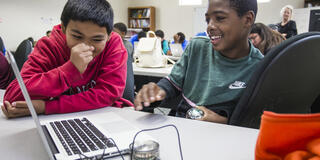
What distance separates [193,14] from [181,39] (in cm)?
221

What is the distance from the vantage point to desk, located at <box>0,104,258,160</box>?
22.8 inches

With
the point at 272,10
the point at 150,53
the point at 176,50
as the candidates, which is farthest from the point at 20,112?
the point at 272,10

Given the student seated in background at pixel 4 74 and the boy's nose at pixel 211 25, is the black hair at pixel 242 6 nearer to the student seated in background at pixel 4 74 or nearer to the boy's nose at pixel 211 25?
the boy's nose at pixel 211 25

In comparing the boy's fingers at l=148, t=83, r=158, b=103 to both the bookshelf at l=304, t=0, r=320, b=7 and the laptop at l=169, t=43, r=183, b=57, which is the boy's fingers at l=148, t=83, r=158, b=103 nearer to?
the laptop at l=169, t=43, r=183, b=57

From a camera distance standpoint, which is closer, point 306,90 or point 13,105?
point 306,90

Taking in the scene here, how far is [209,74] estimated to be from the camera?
1033mm

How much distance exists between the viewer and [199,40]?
3.67 feet

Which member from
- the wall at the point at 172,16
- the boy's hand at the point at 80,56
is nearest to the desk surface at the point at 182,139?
the boy's hand at the point at 80,56

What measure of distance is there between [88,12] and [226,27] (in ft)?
1.77

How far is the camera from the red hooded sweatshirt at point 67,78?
91 cm

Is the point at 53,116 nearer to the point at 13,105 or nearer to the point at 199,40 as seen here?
the point at 13,105

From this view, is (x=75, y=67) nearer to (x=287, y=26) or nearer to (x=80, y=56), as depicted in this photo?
(x=80, y=56)

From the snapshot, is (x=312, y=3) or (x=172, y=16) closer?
(x=312, y=3)

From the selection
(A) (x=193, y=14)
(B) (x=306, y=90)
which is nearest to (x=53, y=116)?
(B) (x=306, y=90)
